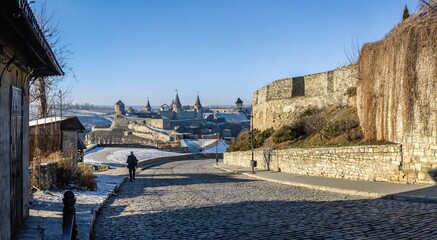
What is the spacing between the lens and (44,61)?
802 cm

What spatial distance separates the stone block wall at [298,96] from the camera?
94.2 feet

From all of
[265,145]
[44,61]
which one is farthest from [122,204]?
[265,145]

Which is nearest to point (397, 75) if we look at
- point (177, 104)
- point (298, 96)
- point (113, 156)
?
point (298, 96)

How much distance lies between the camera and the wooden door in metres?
7.49

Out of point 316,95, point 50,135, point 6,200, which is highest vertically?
point 316,95

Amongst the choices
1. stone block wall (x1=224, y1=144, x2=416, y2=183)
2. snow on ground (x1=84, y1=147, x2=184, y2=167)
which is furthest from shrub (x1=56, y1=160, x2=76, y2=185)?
snow on ground (x1=84, y1=147, x2=184, y2=167)

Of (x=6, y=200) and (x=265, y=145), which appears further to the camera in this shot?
(x=265, y=145)

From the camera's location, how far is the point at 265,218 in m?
9.68

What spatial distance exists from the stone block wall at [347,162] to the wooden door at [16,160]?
12.5 m

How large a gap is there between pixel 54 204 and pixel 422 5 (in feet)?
44.3

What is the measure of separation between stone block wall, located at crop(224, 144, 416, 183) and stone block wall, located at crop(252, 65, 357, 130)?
5803 millimetres

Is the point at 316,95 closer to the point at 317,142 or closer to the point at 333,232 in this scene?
the point at 317,142

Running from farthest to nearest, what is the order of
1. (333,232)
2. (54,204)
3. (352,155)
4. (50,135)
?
(50,135)
(352,155)
(54,204)
(333,232)

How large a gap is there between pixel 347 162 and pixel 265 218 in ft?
32.1
